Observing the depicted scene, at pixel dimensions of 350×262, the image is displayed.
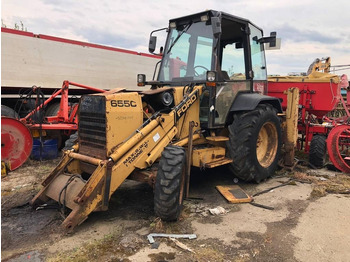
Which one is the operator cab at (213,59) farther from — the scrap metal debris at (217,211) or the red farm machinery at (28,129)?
the red farm machinery at (28,129)

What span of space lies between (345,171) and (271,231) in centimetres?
320

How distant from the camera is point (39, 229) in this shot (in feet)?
11.5

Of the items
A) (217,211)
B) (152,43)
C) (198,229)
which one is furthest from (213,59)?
(198,229)

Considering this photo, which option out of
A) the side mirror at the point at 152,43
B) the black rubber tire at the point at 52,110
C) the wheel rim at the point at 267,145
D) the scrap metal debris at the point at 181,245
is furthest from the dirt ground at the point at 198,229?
the black rubber tire at the point at 52,110

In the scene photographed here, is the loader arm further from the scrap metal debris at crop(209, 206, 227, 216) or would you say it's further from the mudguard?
the scrap metal debris at crop(209, 206, 227, 216)

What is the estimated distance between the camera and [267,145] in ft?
18.5

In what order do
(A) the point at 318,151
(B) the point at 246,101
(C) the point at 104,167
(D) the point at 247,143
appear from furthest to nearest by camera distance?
(A) the point at 318,151, (B) the point at 246,101, (D) the point at 247,143, (C) the point at 104,167

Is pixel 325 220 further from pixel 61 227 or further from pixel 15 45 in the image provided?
pixel 15 45

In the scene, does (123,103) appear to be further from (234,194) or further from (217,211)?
(234,194)

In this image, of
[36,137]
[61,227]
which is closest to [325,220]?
[61,227]

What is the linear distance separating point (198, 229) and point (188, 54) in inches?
115

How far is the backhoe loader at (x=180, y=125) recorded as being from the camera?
357 centimetres

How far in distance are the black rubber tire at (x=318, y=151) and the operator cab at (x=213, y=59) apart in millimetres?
1750

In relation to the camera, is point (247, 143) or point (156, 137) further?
point (247, 143)
